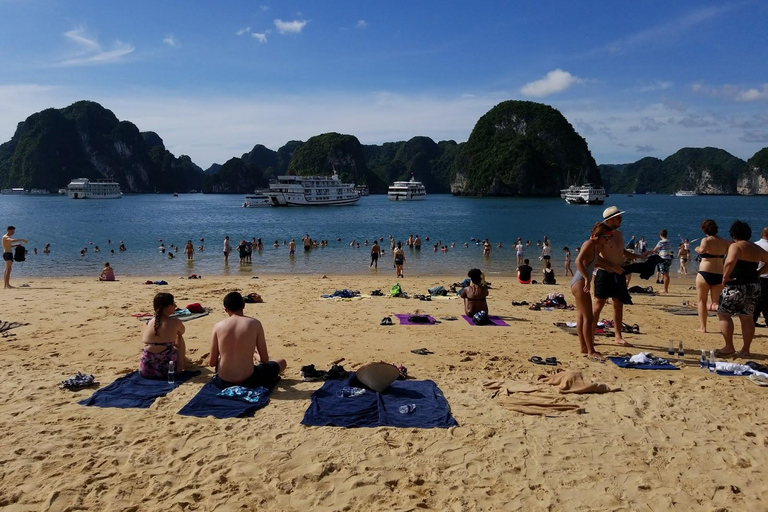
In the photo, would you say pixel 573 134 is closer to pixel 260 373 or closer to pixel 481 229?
pixel 481 229

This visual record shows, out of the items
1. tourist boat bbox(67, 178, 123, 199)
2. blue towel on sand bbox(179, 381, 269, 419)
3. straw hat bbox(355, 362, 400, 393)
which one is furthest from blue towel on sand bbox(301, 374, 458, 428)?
tourist boat bbox(67, 178, 123, 199)

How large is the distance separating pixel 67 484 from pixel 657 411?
5208 mm

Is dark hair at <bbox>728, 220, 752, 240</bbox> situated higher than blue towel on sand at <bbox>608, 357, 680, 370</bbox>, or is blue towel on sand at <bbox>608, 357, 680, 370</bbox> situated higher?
dark hair at <bbox>728, 220, 752, 240</bbox>

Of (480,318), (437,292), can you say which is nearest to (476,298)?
(480,318)

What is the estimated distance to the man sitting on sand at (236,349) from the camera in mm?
5574

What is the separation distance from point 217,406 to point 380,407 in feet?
5.29

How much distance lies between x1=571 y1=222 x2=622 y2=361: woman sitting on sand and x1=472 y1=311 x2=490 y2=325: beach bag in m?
2.19

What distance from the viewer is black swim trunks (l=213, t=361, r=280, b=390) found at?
5621 millimetres

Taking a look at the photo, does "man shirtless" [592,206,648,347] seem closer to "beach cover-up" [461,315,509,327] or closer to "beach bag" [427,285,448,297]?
"beach cover-up" [461,315,509,327]

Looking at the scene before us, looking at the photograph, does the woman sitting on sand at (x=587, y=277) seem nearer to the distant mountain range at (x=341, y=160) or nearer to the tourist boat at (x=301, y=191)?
the tourist boat at (x=301, y=191)

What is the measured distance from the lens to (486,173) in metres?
143

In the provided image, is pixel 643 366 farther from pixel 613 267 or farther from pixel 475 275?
pixel 475 275

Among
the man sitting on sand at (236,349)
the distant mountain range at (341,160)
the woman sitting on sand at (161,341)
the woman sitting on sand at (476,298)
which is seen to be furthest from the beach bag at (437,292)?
the distant mountain range at (341,160)

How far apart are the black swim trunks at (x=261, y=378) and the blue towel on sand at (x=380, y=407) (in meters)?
0.59
